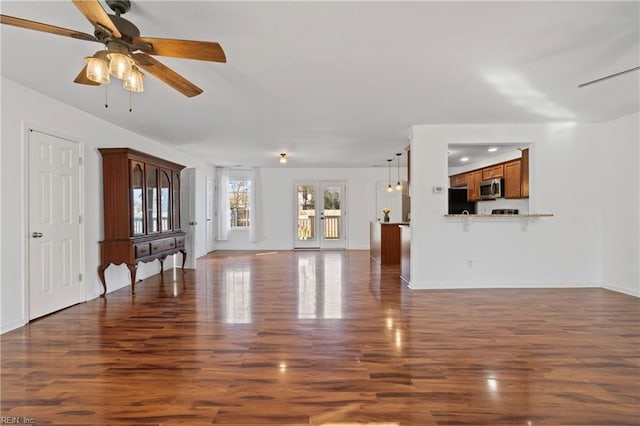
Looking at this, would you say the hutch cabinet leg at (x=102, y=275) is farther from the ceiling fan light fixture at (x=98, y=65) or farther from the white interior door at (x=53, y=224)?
the ceiling fan light fixture at (x=98, y=65)

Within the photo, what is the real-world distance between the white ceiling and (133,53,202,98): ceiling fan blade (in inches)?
11.1

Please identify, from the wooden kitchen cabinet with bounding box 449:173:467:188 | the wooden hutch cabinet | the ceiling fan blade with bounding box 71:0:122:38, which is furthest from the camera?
the wooden kitchen cabinet with bounding box 449:173:467:188

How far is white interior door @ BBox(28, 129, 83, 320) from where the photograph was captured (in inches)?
141

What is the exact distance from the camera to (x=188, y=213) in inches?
261

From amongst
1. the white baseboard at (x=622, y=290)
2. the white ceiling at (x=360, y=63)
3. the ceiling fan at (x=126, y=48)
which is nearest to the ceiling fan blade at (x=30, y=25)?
the ceiling fan at (x=126, y=48)

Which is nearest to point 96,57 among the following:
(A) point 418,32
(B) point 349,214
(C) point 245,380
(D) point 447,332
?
Result: (A) point 418,32

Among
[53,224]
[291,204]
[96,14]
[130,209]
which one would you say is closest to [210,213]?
[291,204]

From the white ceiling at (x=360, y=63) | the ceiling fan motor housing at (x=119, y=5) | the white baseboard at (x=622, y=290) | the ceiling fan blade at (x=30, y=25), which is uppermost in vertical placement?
the white ceiling at (x=360, y=63)

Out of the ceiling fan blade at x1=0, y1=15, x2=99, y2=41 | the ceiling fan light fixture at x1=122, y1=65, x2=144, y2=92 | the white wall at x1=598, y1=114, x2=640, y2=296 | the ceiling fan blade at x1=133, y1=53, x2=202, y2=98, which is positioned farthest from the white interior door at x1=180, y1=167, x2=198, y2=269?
the white wall at x1=598, y1=114, x2=640, y2=296

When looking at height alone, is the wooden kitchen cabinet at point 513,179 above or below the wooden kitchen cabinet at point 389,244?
above

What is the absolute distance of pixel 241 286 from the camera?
5.15 meters

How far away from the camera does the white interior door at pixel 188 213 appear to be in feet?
21.5

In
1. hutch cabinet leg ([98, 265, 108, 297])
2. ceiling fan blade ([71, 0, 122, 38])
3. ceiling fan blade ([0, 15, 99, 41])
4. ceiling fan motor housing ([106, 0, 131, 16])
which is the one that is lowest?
hutch cabinet leg ([98, 265, 108, 297])

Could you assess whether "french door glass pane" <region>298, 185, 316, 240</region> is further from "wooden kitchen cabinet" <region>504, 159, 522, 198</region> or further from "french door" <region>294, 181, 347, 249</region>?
"wooden kitchen cabinet" <region>504, 159, 522, 198</region>
